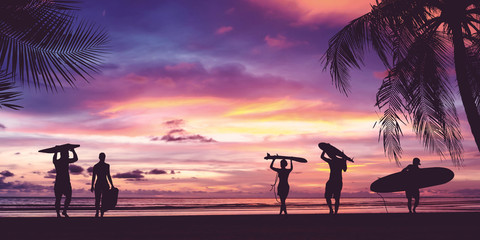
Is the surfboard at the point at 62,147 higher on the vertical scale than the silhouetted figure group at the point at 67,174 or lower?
higher

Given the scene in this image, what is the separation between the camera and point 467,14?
9.97 m

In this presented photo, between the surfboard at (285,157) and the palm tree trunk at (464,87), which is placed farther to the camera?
the surfboard at (285,157)

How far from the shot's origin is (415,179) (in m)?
13.5

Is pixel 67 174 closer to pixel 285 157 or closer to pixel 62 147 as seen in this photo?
pixel 62 147

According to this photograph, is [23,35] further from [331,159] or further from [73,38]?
[331,159]

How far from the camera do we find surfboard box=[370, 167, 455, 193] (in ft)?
44.3

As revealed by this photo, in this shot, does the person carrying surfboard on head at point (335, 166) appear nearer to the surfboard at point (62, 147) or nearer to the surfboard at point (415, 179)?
the surfboard at point (415, 179)

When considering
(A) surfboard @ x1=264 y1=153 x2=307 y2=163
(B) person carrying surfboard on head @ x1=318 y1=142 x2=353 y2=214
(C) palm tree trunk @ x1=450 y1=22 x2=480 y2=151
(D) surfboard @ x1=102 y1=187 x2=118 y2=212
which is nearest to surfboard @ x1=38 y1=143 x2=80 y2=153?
(D) surfboard @ x1=102 y1=187 x2=118 y2=212

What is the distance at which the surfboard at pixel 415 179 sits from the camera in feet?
44.3

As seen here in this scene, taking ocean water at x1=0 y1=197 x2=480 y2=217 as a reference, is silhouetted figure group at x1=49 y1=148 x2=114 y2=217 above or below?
above

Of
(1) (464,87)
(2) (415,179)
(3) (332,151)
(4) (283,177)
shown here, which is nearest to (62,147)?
(4) (283,177)

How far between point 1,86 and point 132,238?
2.90m

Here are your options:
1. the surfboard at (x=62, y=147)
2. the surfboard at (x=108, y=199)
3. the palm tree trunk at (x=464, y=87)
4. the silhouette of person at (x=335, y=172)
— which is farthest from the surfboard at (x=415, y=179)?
the surfboard at (x=62, y=147)

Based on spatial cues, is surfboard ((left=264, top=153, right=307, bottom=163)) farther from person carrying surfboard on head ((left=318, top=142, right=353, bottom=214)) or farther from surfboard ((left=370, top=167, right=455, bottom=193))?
surfboard ((left=370, top=167, right=455, bottom=193))
